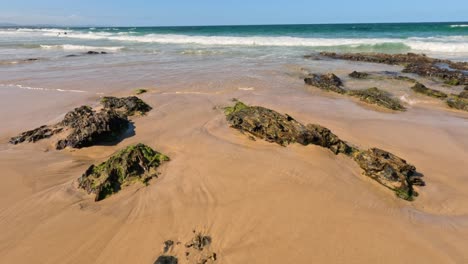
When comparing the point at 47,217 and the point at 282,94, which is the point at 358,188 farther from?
the point at 282,94

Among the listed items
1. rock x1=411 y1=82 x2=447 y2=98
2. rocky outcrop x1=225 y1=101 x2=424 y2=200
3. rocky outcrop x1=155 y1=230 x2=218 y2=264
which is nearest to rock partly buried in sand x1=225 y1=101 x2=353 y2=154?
rocky outcrop x1=225 y1=101 x2=424 y2=200

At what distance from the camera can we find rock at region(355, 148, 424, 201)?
12.4 feet

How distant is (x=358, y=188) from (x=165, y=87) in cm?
715

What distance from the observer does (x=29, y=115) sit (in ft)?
21.5

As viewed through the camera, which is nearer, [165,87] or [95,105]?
[95,105]

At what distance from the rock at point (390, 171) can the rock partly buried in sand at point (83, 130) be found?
161 inches

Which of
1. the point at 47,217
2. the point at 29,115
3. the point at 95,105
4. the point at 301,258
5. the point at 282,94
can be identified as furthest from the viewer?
the point at 282,94

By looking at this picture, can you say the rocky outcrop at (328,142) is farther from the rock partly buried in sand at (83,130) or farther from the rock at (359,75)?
the rock at (359,75)

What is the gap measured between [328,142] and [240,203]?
206cm

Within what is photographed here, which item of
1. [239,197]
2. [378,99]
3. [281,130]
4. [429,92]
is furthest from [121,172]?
[429,92]

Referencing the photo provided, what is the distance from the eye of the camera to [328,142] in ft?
15.6

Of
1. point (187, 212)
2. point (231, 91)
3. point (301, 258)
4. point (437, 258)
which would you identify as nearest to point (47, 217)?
point (187, 212)

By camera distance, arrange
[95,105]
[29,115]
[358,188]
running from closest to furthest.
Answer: [358,188] < [29,115] < [95,105]

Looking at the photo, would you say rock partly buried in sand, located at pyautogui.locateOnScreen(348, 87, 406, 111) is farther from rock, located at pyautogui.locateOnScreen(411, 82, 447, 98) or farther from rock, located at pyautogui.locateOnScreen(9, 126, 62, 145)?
rock, located at pyautogui.locateOnScreen(9, 126, 62, 145)
